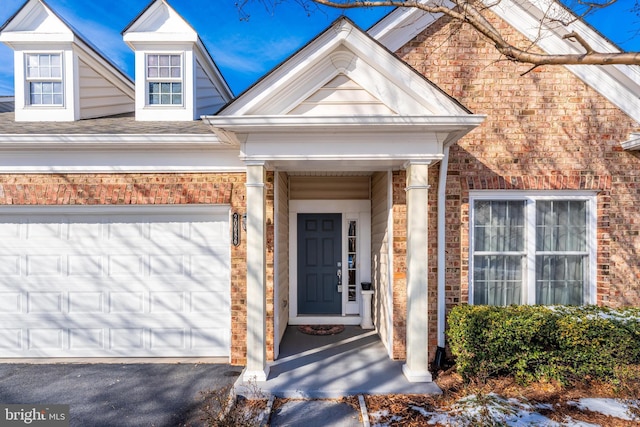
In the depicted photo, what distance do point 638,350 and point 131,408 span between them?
605cm

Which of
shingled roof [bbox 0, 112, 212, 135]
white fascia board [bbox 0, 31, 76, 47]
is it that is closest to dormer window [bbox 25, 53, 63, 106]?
white fascia board [bbox 0, 31, 76, 47]

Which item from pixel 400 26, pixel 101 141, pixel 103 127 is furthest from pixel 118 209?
pixel 400 26

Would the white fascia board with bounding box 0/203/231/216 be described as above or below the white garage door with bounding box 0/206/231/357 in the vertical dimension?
above

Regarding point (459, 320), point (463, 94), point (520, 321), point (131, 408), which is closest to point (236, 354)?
point (131, 408)

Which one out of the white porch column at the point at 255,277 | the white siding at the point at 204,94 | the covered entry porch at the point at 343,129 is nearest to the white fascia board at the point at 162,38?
the white siding at the point at 204,94

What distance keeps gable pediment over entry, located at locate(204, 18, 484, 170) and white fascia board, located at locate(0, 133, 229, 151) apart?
0.75m

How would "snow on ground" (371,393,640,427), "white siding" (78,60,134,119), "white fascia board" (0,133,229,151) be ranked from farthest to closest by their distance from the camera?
"white siding" (78,60,134,119) → "white fascia board" (0,133,229,151) → "snow on ground" (371,393,640,427)

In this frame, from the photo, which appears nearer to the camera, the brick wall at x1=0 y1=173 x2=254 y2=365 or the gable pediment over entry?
the gable pediment over entry

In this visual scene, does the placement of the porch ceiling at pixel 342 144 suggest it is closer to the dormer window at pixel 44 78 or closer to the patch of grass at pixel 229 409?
the patch of grass at pixel 229 409

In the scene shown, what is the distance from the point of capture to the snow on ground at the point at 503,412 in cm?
341

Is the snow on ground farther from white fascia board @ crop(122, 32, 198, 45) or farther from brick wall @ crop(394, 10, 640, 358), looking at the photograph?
white fascia board @ crop(122, 32, 198, 45)

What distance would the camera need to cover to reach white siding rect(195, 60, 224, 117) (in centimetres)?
669

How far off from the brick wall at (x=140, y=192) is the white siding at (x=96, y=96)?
191cm

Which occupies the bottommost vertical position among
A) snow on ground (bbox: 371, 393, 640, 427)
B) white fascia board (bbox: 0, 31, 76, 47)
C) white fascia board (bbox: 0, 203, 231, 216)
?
snow on ground (bbox: 371, 393, 640, 427)
